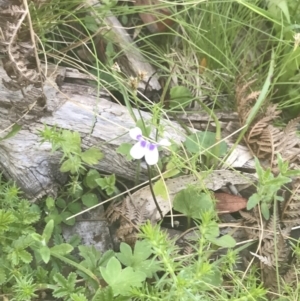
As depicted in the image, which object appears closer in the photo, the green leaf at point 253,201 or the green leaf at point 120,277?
the green leaf at point 120,277

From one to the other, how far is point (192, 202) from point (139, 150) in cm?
21

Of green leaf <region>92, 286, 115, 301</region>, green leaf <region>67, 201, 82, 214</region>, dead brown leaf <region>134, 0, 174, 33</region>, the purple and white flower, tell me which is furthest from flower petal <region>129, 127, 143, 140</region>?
dead brown leaf <region>134, 0, 174, 33</region>

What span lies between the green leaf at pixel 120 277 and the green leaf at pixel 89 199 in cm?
26

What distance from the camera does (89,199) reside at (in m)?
1.51

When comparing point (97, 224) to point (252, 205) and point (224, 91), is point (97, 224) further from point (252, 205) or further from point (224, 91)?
point (224, 91)

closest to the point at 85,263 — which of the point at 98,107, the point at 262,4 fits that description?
the point at 98,107

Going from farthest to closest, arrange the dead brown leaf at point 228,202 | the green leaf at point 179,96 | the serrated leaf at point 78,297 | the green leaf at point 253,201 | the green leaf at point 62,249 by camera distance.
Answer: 1. the green leaf at point 179,96
2. the dead brown leaf at point 228,202
3. the green leaf at point 253,201
4. the green leaf at point 62,249
5. the serrated leaf at point 78,297

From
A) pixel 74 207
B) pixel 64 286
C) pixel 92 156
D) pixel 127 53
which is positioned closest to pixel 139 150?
pixel 92 156

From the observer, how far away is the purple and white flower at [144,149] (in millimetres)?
1367

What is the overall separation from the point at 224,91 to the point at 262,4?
0.35m

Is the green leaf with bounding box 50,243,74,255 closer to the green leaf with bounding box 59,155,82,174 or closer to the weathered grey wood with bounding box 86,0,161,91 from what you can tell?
the green leaf with bounding box 59,155,82,174

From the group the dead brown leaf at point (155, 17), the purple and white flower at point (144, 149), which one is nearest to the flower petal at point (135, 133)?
the purple and white flower at point (144, 149)

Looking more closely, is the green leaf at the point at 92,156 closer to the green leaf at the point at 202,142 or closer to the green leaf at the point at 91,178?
the green leaf at the point at 91,178

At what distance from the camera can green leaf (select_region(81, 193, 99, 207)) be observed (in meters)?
1.50
